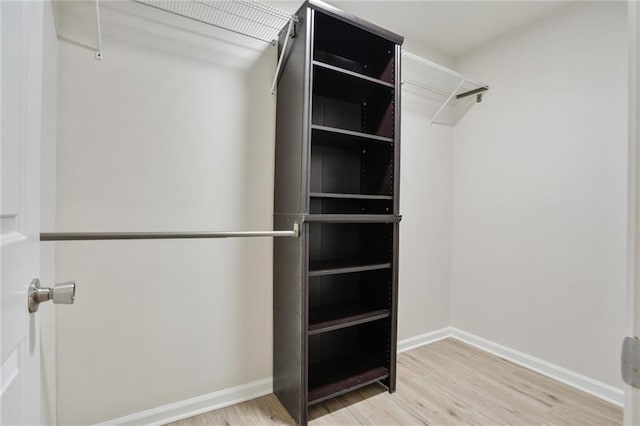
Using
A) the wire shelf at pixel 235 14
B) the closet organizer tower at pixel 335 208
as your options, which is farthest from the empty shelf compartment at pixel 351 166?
the wire shelf at pixel 235 14

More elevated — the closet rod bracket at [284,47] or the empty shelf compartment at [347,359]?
the closet rod bracket at [284,47]

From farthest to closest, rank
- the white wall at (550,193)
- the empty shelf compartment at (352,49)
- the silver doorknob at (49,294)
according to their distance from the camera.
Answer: the white wall at (550,193), the empty shelf compartment at (352,49), the silver doorknob at (49,294)

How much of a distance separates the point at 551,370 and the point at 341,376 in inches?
58.2

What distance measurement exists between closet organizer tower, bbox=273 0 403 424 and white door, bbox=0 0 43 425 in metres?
1.05

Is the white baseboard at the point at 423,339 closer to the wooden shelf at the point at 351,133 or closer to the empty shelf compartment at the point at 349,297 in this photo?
the empty shelf compartment at the point at 349,297

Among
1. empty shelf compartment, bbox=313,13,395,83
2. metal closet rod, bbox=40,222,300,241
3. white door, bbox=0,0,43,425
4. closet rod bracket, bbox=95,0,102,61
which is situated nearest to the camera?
white door, bbox=0,0,43,425

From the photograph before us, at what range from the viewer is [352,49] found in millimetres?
1914

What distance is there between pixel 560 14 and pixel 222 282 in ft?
9.29

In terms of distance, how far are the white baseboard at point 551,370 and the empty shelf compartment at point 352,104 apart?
1876 mm

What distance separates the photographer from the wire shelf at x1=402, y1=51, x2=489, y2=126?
243cm

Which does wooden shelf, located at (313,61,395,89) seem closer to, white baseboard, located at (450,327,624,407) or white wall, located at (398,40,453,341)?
white wall, located at (398,40,453,341)

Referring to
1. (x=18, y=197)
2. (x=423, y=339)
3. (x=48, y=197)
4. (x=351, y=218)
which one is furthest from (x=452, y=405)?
(x=48, y=197)

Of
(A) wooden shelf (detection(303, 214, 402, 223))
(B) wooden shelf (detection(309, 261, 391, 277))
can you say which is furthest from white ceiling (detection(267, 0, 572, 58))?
(B) wooden shelf (detection(309, 261, 391, 277))

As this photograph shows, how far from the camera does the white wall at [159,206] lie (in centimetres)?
136
